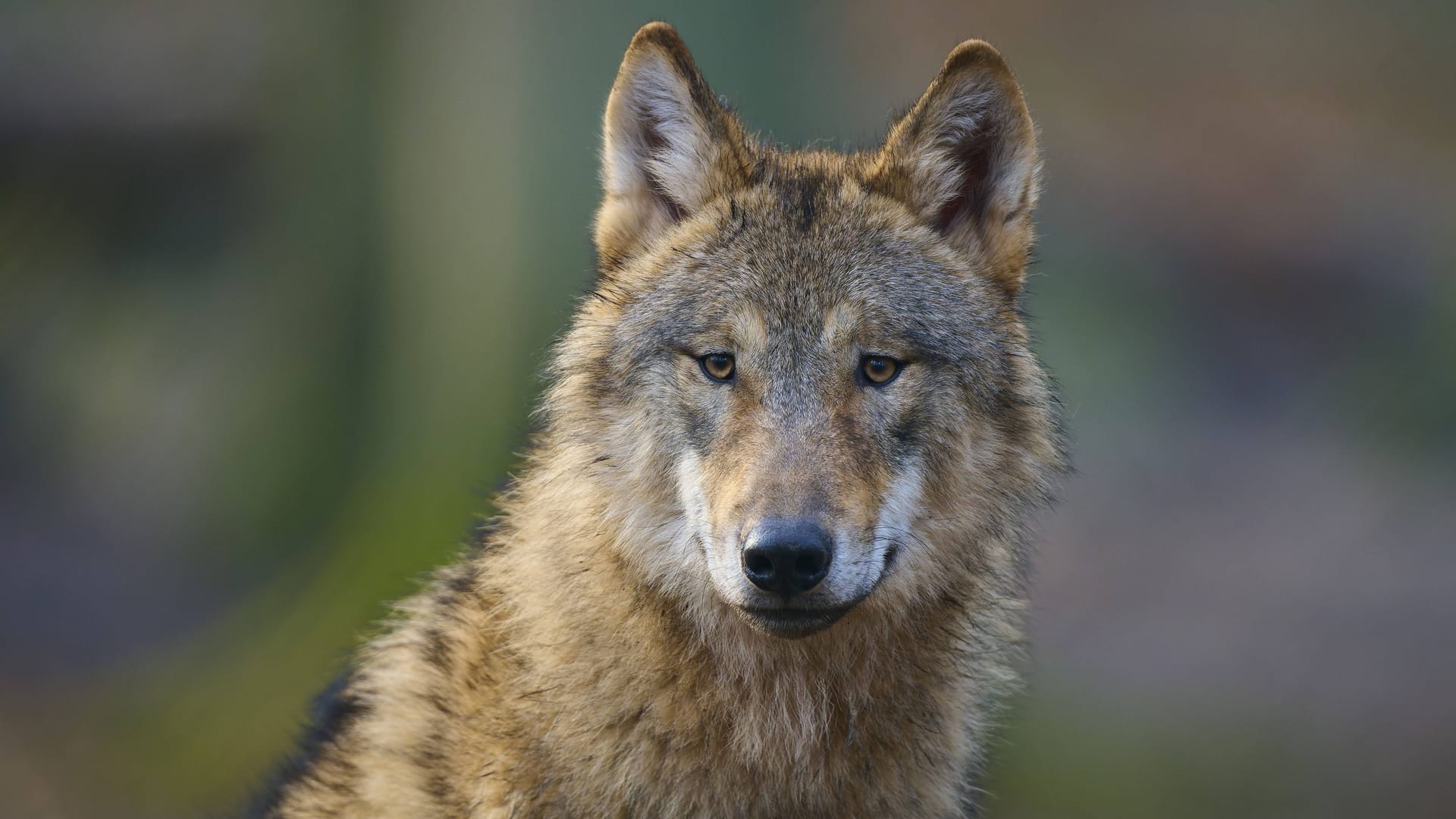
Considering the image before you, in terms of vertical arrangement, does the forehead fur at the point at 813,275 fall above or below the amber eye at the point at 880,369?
above

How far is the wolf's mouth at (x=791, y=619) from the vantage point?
3100 mm

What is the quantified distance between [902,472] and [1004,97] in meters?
1.19

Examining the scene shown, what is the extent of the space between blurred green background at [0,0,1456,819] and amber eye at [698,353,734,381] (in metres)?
3.66

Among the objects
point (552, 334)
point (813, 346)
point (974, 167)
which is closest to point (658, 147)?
point (813, 346)

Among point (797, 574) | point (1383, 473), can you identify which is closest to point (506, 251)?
point (797, 574)

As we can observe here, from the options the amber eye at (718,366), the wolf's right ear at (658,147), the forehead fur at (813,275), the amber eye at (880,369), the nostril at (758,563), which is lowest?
the nostril at (758,563)

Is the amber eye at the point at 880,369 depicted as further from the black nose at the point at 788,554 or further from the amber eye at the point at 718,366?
the black nose at the point at 788,554

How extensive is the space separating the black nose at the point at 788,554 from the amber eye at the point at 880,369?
63 centimetres

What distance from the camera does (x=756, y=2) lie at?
24.9ft

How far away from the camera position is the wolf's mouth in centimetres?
310

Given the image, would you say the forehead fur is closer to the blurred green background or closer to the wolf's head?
the wolf's head

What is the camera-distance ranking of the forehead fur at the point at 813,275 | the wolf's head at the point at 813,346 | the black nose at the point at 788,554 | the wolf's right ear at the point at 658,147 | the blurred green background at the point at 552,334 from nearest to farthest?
the black nose at the point at 788,554
the wolf's head at the point at 813,346
the forehead fur at the point at 813,275
the wolf's right ear at the point at 658,147
the blurred green background at the point at 552,334

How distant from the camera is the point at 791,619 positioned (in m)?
3.12

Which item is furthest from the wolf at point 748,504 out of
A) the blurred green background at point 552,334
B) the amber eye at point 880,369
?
the blurred green background at point 552,334
